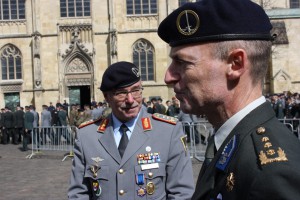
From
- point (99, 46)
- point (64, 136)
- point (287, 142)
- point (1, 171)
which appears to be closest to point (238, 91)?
point (287, 142)

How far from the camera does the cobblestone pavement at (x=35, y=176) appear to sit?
8977 mm

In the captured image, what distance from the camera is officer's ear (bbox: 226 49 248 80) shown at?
1.47m

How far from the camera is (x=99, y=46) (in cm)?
3206

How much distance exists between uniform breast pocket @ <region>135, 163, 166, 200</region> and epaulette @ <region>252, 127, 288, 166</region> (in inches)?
71.3

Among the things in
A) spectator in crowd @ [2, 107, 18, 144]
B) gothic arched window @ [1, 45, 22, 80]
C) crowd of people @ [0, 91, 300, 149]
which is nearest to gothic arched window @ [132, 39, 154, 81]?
gothic arched window @ [1, 45, 22, 80]

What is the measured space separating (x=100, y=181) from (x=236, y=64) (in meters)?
1.84

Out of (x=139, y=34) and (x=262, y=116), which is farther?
(x=139, y=34)

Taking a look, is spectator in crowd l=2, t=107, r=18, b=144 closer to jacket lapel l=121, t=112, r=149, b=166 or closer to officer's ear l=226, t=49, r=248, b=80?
jacket lapel l=121, t=112, r=149, b=166

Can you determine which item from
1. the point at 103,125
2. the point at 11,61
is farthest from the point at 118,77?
the point at 11,61

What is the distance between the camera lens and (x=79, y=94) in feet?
107

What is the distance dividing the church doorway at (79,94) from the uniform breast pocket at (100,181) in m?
29.6

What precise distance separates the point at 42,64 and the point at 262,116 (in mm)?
31299

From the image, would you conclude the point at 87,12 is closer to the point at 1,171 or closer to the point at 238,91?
the point at 1,171

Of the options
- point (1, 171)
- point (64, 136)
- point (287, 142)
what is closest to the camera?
point (287, 142)
